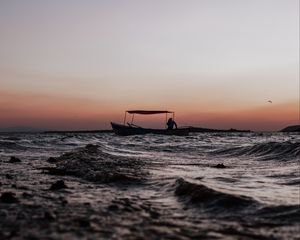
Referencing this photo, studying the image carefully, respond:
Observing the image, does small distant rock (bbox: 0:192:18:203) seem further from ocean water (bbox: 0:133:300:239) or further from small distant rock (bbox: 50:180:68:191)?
small distant rock (bbox: 50:180:68:191)

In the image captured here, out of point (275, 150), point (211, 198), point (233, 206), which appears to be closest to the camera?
point (233, 206)

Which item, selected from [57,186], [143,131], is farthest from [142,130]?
[57,186]

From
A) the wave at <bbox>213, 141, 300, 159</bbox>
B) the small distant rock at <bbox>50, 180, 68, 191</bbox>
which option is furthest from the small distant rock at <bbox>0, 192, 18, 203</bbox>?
the wave at <bbox>213, 141, 300, 159</bbox>

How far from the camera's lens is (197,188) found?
9633 mm

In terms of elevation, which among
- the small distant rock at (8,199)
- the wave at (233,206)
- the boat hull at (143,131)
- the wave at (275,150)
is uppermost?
the boat hull at (143,131)

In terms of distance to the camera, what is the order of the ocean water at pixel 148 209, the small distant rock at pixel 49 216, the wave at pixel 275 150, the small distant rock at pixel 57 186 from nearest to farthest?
1. the ocean water at pixel 148 209
2. the small distant rock at pixel 49 216
3. the small distant rock at pixel 57 186
4. the wave at pixel 275 150

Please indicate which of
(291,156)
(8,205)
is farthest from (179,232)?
(291,156)

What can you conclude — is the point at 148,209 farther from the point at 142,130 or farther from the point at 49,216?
the point at 142,130

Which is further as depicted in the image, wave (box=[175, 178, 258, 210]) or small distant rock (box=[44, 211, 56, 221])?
wave (box=[175, 178, 258, 210])

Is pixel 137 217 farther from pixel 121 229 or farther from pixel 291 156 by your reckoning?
pixel 291 156

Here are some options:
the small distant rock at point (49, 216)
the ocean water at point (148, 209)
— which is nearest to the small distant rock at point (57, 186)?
the ocean water at point (148, 209)

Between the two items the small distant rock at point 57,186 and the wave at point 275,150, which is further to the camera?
the wave at point 275,150

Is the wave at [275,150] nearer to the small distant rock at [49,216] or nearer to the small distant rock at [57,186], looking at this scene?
Answer: the small distant rock at [57,186]

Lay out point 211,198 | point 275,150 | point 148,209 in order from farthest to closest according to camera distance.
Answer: point 275,150
point 211,198
point 148,209
